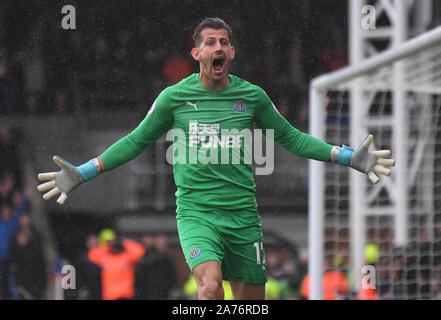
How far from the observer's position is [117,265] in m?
10.8

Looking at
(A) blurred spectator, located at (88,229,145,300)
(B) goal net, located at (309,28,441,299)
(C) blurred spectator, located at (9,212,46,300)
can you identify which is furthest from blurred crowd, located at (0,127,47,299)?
(B) goal net, located at (309,28,441,299)

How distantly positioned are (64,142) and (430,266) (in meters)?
7.44

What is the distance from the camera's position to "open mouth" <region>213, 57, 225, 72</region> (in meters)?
4.72

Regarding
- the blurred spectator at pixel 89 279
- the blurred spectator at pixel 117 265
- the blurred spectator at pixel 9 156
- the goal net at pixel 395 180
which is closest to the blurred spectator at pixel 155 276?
the blurred spectator at pixel 117 265

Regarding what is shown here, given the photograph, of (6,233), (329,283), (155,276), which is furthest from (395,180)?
(6,233)

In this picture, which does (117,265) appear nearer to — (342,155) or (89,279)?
(89,279)

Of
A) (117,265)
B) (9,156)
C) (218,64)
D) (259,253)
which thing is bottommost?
(117,265)

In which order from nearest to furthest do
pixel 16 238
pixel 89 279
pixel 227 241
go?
pixel 227 241 < pixel 89 279 < pixel 16 238

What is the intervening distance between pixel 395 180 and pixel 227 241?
4.49 m

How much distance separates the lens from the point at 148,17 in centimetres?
1527

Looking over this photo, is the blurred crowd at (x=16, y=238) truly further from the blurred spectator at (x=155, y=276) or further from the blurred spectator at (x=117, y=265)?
the blurred spectator at (x=155, y=276)

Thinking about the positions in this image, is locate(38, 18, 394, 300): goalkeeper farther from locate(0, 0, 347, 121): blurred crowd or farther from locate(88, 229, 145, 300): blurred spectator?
locate(0, 0, 347, 121): blurred crowd

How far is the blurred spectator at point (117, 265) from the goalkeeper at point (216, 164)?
18.4 feet

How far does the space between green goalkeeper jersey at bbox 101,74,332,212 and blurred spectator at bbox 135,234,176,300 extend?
6000 millimetres
